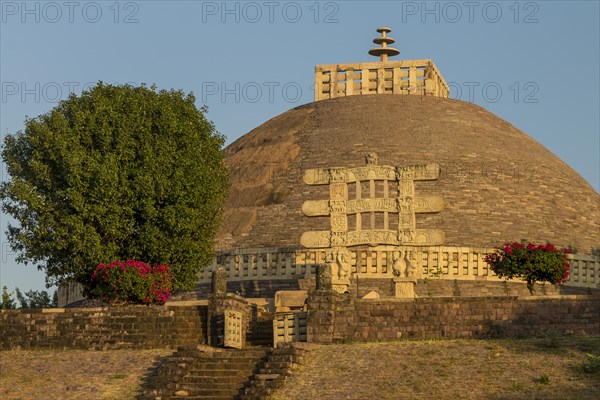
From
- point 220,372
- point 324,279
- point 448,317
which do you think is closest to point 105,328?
point 220,372

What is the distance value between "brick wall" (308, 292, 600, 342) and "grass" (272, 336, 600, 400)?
35.2 inches

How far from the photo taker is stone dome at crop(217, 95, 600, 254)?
56.3m

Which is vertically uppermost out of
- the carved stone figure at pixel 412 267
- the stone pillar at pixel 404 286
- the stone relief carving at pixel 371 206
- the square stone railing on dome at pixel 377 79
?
the square stone railing on dome at pixel 377 79

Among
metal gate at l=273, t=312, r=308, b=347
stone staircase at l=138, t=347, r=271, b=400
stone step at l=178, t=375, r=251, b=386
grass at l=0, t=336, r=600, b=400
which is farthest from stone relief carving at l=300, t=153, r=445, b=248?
stone step at l=178, t=375, r=251, b=386

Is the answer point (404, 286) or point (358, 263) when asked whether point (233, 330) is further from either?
point (358, 263)

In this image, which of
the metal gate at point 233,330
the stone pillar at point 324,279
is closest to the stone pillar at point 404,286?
the stone pillar at point 324,279

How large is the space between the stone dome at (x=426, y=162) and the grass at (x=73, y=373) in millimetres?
15197

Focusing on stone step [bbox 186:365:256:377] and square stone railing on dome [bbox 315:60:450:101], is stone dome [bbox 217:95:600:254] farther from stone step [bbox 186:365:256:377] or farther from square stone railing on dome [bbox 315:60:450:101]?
stone step [bbox 186:365:256:377]

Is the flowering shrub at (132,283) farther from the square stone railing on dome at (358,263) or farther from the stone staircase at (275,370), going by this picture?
the square stone railing on dome at (358,263)

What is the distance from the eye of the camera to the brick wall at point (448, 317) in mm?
37719

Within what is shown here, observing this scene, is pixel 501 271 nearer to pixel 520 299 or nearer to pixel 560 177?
pixel 520 299

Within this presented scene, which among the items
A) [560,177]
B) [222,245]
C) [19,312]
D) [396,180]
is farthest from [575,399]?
[560,177]

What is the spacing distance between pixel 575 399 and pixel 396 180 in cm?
1486

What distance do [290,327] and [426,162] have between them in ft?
65.0
